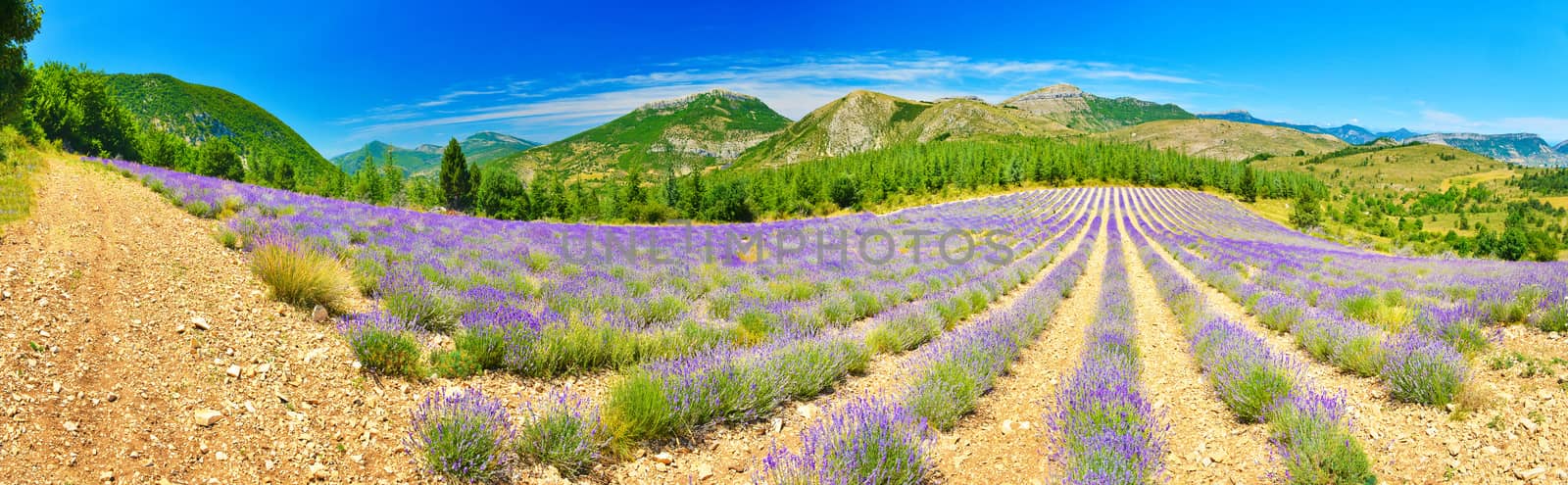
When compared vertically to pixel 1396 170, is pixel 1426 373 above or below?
below

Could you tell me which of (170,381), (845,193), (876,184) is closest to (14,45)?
(170,381)

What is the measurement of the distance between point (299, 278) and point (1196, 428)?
8.18 meters

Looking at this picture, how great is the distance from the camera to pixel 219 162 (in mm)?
68000

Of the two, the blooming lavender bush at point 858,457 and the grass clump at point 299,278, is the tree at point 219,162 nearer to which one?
the grass clump at point 299,278

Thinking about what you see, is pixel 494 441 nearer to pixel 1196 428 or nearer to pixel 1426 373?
pixel 1196 428

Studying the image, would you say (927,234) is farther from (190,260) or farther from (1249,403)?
(190,260)

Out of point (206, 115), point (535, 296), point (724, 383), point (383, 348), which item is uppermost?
point (206, 115)

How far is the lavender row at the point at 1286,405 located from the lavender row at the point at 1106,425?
2.26 ft

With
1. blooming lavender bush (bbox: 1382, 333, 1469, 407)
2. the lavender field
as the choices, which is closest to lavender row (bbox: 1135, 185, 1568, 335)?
the lavender field

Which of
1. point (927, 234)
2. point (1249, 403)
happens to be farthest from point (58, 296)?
point (927, 234)

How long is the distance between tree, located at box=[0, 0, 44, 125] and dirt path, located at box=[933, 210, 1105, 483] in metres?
19.8

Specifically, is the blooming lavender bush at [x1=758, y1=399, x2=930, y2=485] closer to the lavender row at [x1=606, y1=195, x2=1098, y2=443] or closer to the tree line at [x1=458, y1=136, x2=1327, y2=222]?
the lavender row at [x1=606, y1=195, x2=1098, y2=443]

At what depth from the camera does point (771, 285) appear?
30.2 ft

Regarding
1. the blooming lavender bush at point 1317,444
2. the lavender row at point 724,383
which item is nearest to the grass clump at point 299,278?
the lavender row at point 724,383
